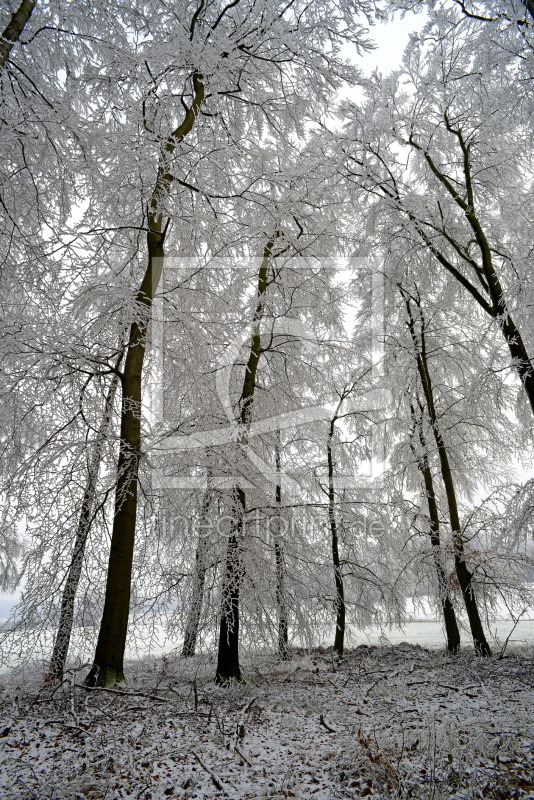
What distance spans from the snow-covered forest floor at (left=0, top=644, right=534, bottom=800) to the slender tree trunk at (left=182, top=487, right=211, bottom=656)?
742mm

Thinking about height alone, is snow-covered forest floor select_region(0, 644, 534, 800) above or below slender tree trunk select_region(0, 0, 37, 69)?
below

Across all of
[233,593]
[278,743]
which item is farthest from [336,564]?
[278,743]

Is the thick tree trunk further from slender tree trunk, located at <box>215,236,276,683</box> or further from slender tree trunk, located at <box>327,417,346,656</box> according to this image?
slender tree trunk, located at <box>327,417,346,656</box>

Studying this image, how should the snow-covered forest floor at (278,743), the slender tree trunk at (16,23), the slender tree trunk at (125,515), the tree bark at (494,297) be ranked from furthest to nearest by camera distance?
the tree bark at (494,297), the slender tree trunk at (16,23), the slender tree trunk at (125,515), the snow-covered forest floor at (278,743)

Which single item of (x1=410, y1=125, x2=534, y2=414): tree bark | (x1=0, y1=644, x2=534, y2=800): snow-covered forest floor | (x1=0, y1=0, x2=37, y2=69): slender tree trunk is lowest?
(x1=0, y1=644, x2=534, y2=800): snow-covered forest floor

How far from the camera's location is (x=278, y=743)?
3803 millimetres

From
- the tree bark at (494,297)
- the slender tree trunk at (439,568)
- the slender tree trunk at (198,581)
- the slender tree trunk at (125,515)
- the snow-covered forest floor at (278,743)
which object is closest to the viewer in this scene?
the snow-covered forest floor at (278,743)

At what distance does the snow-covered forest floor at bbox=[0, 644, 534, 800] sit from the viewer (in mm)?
2883

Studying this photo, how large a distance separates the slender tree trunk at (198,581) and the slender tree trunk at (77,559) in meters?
1.57

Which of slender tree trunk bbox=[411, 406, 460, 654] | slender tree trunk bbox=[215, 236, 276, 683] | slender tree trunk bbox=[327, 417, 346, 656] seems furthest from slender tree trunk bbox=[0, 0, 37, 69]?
slender tree trunk bbox=[411, 406, 460, 654]

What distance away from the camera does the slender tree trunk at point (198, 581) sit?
20.6 feet

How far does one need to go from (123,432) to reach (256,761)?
369cm

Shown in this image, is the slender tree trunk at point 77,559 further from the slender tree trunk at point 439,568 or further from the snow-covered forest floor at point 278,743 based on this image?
the slender tree trunk at point 439,568

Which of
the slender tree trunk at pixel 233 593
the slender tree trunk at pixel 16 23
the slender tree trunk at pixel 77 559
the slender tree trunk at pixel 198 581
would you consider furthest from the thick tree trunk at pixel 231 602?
the slender tree trunk at pixel 16 23
